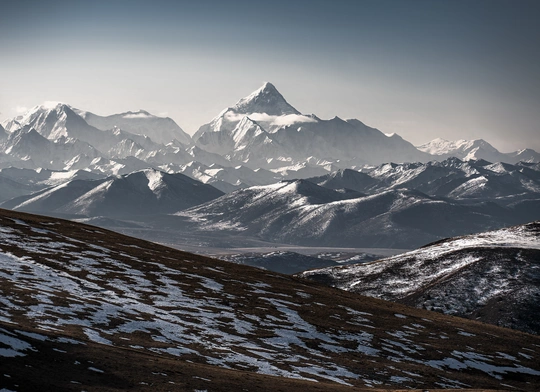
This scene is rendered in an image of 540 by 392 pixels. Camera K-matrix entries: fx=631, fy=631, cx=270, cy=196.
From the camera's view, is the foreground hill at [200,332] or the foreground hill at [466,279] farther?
the foreground hill at [466,279]

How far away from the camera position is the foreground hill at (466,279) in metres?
137

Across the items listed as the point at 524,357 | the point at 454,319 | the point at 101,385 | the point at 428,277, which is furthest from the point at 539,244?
the point at 101,385

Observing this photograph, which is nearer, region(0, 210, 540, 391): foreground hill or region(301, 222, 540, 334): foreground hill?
region(0, 210, 540, 391): foreground hill

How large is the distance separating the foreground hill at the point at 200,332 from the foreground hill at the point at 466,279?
3901 cm

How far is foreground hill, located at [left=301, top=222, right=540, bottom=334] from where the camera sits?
136750 mm

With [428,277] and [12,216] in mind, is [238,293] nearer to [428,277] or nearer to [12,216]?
[12,216]

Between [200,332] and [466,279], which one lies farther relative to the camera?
[466,279]

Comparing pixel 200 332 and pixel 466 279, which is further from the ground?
pixel 466 279

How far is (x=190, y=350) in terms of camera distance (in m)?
55.2

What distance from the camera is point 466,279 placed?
153625 millimetres

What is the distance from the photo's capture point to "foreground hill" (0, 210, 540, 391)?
43062 millimetres

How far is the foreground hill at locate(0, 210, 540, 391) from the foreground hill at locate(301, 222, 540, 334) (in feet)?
128

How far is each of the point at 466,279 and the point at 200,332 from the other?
107m

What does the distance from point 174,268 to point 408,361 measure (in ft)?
135
